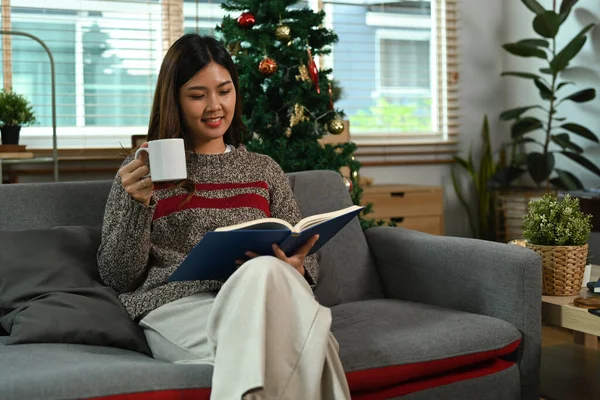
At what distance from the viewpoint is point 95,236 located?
6.92 feet

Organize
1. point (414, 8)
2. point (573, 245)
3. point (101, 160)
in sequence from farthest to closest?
point (414, 8) → point (101, 160) → point (573, 245)

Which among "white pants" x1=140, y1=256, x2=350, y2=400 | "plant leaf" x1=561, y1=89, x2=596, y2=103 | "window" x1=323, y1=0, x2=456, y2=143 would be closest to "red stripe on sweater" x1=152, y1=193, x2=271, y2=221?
"white pants" x1=140, y1=256, x2=350, y2=400

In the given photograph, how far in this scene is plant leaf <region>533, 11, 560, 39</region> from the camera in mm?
4438

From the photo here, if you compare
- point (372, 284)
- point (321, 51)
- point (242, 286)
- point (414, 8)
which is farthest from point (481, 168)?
point (242, 286)

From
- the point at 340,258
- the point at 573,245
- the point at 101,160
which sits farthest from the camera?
the point at 101,160

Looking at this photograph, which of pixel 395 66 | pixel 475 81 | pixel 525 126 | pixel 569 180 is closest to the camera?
pixel 569 180

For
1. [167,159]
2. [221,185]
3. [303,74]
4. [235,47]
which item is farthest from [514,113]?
[167,159]

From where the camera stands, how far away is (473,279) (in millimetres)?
2221

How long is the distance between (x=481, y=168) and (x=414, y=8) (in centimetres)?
110

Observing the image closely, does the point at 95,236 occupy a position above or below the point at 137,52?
below

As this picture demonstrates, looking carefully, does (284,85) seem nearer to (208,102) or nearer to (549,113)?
(208,102)

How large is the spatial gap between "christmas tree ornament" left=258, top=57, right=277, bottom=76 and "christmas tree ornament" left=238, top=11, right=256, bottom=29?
0.16m

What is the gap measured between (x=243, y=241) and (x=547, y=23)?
3.35 metres

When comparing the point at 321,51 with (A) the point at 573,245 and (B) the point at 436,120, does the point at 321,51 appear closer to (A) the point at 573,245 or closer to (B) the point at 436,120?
(A) the point at 573,245
